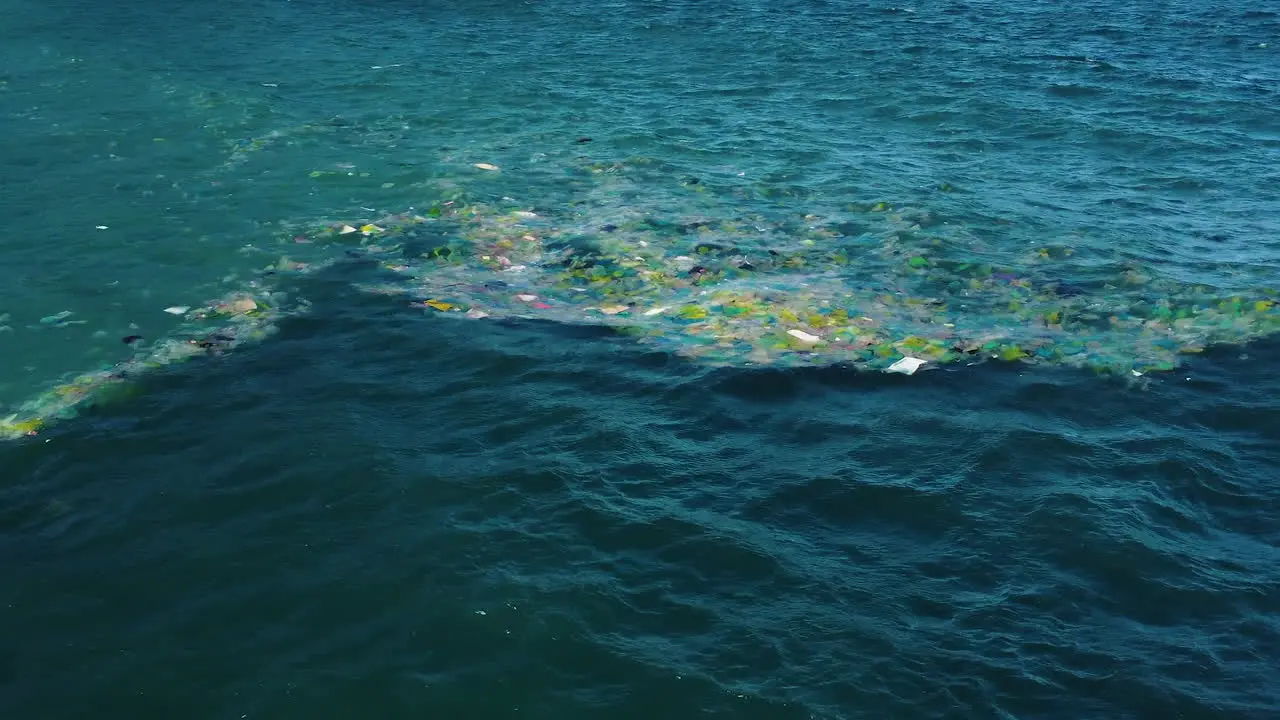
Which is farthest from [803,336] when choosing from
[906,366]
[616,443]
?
→ [616,443]

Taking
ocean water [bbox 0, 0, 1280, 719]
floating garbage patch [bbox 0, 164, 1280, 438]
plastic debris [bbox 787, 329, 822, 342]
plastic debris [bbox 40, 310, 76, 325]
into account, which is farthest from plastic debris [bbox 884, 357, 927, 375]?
plastic debris [bbox 40, 310, 76, 325]

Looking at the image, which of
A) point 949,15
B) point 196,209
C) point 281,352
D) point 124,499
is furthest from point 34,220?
point 949,15

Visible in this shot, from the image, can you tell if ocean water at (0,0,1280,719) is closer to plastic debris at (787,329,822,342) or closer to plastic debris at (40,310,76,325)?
plastic debris at (40,310,76,325)

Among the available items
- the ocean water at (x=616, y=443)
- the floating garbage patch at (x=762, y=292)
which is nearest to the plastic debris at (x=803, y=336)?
the floating garbage patch at (x=762, y=292)

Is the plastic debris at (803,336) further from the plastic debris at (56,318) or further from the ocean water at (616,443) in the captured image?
the plastic debris at (56,318)

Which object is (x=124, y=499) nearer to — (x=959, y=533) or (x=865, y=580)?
(x=865, y=580)

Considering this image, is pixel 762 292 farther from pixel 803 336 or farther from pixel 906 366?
pixel 906 366
